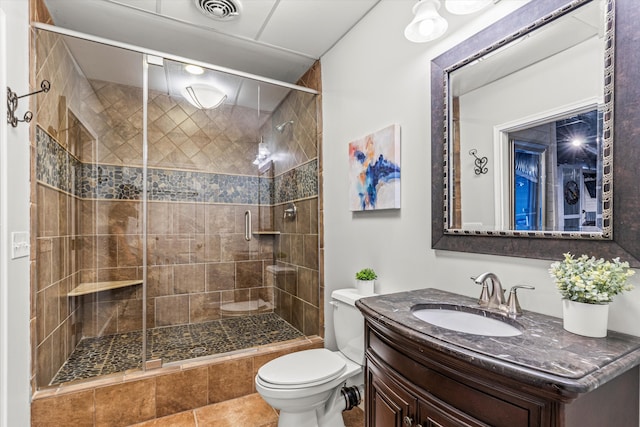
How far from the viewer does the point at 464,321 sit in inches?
45.3

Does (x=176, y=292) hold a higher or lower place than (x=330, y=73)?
lower

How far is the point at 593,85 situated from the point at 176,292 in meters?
2.97

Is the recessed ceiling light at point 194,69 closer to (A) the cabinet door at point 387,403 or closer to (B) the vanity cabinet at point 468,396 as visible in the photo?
(B) the vanity cabinet at point 468,396

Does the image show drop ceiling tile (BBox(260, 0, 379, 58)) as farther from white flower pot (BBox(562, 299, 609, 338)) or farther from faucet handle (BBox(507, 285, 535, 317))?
white flower pot (BBox(562, 299, 609, 338))

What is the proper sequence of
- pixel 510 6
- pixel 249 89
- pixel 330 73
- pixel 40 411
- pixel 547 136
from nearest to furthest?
pixel 547 136 < pixel 510 6 < pixel 40 411 < pixel 330 73 < pixel 249 89

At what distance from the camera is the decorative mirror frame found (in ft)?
2.81

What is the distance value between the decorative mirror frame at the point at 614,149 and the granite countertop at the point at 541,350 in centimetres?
24

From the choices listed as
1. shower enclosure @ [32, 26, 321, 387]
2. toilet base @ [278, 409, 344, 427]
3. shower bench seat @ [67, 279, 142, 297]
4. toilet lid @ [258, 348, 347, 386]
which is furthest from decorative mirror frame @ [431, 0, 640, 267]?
shower bench seat @ [67, 279, 142, 297]

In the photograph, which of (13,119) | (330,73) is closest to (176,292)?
(13,119)

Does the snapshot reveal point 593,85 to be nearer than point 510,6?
Yes

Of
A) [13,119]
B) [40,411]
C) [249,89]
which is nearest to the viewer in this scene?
[13,119]

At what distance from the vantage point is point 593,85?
94cm

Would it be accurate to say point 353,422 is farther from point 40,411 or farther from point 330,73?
point 330,73

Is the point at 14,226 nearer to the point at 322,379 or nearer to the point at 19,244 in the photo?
the point at 19,244
